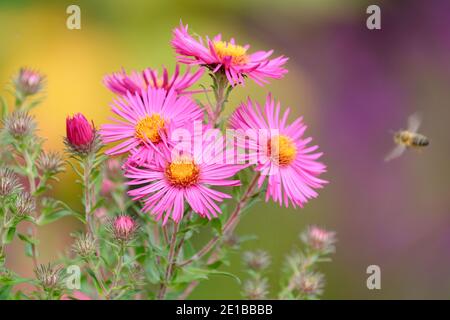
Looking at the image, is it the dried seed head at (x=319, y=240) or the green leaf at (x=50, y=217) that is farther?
the dried seed head at (x=319, y=240)

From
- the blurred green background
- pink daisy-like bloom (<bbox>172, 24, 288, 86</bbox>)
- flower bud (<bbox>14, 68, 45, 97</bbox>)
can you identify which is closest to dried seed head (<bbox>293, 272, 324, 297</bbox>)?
pink daisy-like bloom (<bbox>172, 24, 288, 86</bbox>)

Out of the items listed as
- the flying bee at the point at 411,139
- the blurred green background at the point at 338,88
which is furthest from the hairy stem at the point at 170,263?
the blurred green background at the point at 338,88

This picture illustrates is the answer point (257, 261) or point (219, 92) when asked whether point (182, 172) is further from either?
point (257, 261)

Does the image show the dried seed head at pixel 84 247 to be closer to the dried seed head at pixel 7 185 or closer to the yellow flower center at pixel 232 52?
the dried seed head at pixel 7 185

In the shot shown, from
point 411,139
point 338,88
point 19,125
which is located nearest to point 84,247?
point 19,125

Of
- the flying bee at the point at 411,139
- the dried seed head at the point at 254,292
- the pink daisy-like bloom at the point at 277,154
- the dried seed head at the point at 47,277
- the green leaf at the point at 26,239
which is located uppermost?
the flying bee at the point at 411,139
